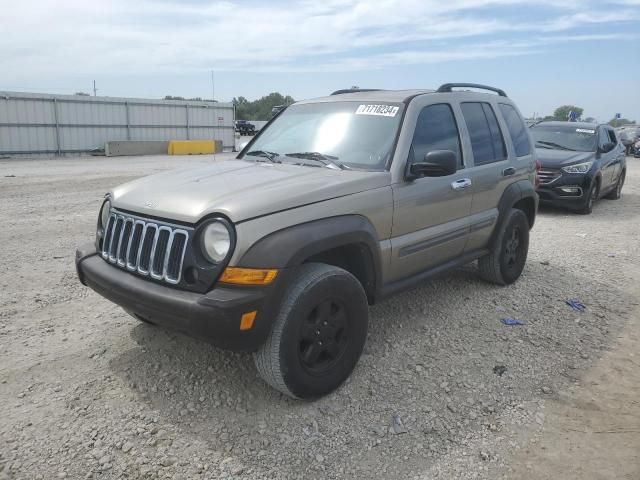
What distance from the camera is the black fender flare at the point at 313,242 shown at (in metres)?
2.79

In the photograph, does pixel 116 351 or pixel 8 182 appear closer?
pixel 116 351

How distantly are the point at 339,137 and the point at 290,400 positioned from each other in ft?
6.32

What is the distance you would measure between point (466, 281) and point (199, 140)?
25.1 metres

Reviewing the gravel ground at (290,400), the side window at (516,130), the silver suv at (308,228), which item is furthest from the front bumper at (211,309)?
the side window at (516,130)

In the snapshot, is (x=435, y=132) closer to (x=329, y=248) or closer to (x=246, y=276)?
(x=329, y=248)

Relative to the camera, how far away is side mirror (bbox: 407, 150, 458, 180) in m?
3.58

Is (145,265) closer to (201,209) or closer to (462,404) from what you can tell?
(201,209)

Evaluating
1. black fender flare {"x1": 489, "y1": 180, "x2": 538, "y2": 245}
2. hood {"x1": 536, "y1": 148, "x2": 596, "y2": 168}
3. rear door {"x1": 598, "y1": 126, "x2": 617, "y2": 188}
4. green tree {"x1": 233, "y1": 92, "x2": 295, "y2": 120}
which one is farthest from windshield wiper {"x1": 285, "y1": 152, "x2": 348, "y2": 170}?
green tree {"x1": 233, "y1": 92, "x2": 295, "y2": 120}

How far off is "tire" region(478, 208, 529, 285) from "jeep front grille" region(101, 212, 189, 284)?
10.7ft

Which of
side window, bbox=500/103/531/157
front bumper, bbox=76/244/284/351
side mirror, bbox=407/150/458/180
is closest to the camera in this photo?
front bumper, bbox=76/244/284/351

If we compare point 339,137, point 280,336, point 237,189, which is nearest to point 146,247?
point 237,189

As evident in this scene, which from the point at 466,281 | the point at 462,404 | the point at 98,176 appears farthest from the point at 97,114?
the point at 462,404

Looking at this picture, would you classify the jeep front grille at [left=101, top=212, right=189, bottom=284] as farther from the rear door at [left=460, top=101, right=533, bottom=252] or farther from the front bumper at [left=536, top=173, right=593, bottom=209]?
the front bumper at [left=536, top=173, right=593, bottom=209]

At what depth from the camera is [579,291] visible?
539cm
